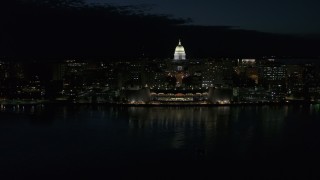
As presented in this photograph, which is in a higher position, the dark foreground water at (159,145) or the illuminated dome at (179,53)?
the illuminated dome at (179,53)

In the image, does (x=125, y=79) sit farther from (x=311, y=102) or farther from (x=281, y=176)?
(x=281, y=176)

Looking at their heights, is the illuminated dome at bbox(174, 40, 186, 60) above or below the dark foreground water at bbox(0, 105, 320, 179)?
above

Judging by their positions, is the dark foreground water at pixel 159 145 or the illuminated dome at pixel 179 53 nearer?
the dark foreground water at pixel 159 145

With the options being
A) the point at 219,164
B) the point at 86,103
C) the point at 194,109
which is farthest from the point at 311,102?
the point at 219,164

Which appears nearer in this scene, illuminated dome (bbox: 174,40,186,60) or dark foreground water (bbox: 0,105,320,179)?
dark foreground water (bbox: 0,105,320,179)

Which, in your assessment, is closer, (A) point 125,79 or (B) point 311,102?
(B) point 311,102

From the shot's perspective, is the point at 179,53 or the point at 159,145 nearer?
the point at 159,145

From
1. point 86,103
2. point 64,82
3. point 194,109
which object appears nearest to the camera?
point 194,109

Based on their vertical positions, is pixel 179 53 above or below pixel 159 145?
above
